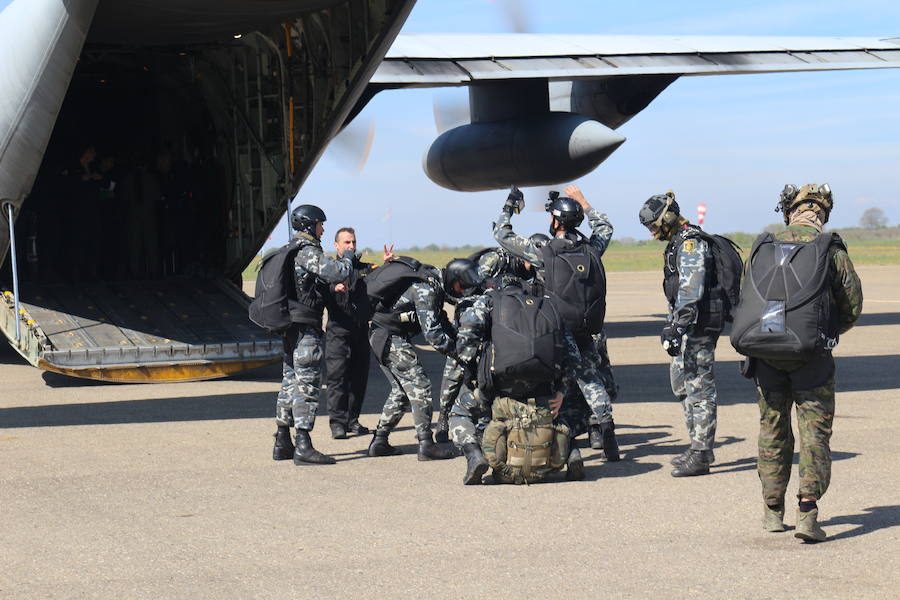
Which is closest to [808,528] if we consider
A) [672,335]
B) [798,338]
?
[798,338]

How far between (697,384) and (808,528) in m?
2.17

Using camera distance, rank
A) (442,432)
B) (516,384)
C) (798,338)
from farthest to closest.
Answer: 1. (442,432)
2. (516,384)
3. (798,338)

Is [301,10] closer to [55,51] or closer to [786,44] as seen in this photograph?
[55,51]

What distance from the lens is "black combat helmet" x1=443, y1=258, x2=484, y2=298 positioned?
8016 millimetres

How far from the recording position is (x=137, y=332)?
47.6 ft

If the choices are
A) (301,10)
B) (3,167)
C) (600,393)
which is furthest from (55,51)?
(600,393)

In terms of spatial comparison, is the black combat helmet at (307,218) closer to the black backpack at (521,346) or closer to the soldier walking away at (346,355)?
the soldier walking away at (346,355)

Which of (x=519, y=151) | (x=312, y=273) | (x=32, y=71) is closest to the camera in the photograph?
(x=312, y=273)

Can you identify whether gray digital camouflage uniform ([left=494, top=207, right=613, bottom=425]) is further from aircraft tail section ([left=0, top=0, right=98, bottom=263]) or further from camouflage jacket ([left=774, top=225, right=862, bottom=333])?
aircraft tail section ([left=0, top=0, right=98, bottom=263])

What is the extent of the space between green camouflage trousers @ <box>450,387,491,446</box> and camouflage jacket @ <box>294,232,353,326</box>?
1.37m

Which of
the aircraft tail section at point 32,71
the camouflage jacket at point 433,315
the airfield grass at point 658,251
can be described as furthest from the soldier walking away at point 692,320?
the airfield grass at point 658,251

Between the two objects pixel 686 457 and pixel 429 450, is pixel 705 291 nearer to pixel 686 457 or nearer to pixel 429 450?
pixel 686 457

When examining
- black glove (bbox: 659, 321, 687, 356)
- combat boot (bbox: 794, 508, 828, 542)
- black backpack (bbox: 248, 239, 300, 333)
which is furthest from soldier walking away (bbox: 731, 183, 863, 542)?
black backpack (bbox: 248, 239, 300, 333)

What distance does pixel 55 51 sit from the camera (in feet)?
37.5
